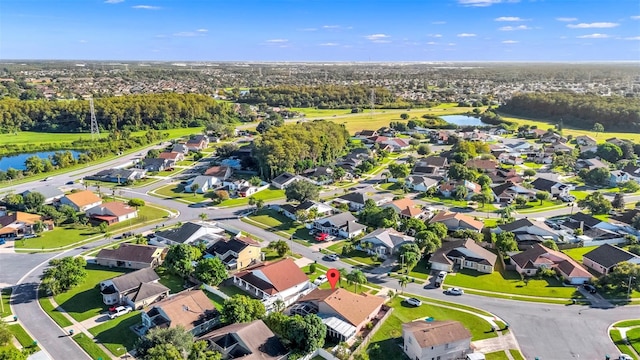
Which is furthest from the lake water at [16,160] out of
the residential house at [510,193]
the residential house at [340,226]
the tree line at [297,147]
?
the residential house at [510,193]

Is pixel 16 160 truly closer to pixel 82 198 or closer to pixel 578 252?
pixel 82 198

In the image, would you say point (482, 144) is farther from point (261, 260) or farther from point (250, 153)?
point (261, 260)

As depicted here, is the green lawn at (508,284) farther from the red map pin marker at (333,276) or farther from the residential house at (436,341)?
the residential house at (436,341)

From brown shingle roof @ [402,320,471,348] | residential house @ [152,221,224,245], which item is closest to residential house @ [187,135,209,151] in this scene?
residential house @ [152,221,224,245]

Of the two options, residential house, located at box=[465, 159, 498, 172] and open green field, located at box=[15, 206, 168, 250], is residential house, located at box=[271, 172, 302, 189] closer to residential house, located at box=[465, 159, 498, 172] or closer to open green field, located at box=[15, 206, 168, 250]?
open green field, located at box=[15, 206, 168, 250]

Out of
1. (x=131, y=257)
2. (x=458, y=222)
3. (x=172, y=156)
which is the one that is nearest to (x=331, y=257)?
(x=458, y=222)

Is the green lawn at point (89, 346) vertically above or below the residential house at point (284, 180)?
below
